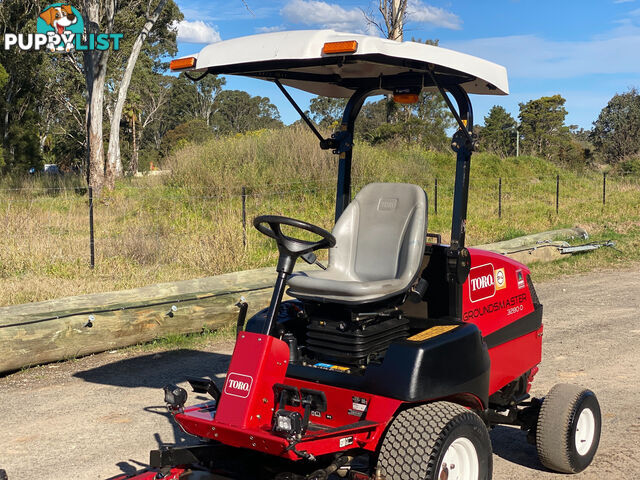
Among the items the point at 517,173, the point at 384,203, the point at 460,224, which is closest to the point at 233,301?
the point at 384,203

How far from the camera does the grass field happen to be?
9.81m

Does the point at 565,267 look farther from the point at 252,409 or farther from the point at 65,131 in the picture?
the point at 65,131

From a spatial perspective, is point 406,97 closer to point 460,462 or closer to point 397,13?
point 460,462

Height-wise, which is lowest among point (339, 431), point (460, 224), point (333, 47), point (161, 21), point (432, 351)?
point (339, 431)

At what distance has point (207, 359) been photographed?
6.76 m

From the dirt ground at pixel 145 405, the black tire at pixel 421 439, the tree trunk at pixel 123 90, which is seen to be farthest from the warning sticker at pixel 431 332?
the tree trunk at pixel 123 90

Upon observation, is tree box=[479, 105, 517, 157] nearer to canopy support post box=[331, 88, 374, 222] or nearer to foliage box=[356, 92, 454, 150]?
foliage box=[356, 92, 454, 150]

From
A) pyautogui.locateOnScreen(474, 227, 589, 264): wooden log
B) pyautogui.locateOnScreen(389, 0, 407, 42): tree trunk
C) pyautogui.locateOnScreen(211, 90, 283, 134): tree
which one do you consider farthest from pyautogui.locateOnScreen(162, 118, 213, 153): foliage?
pyautogui.locateOnScreen(474, 227, 589, 264): wooden log

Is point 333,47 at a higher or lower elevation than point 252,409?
higher

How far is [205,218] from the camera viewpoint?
1324cm

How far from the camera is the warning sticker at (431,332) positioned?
352 cm

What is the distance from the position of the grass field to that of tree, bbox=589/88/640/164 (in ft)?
50.7

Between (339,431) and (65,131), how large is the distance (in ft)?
153

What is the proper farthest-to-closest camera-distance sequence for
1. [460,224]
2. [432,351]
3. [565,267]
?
[565,267], [460,224], [432,351]
